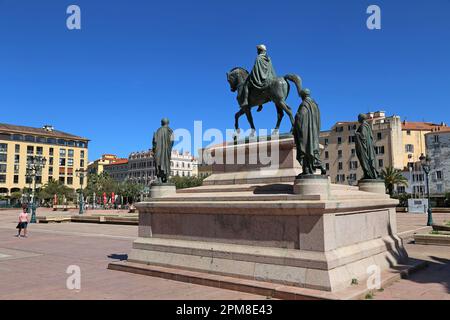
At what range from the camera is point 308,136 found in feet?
25.0

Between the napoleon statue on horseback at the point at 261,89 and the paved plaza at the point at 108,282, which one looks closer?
the paved plaza at the point at 108,282

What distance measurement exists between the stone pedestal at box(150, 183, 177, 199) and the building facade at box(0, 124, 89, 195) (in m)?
94.2

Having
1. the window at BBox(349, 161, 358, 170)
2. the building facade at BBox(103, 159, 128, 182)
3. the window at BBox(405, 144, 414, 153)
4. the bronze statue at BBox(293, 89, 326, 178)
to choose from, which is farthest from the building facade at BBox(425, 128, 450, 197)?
the building facade at BBox(103, 159, 128, 182)

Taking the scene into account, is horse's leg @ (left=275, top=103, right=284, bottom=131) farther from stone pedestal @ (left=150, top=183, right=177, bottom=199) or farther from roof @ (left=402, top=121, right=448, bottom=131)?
roof @ (left=402, top=121, right=448, bottom=131)

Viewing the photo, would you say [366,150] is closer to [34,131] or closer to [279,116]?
[279,116]

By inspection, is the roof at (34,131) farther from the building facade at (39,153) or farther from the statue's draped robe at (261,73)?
the statue's draped robe at (261,73)

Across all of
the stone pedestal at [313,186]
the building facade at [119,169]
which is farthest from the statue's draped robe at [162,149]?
the building facade at [119,169]

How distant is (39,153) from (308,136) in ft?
355

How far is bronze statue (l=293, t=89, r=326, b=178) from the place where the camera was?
754 cm

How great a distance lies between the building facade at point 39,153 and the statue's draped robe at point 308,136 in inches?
3874

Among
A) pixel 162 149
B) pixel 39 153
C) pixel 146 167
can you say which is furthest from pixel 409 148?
pixel 39 153

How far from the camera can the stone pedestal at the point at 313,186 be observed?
7.19 m
